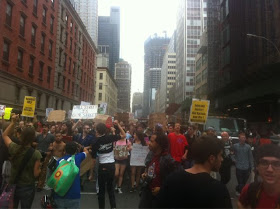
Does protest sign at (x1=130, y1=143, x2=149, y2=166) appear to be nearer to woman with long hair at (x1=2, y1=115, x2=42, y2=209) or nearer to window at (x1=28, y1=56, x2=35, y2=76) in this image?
woman with long hair at (x1=2, y1=115, x2=42, y2=209)

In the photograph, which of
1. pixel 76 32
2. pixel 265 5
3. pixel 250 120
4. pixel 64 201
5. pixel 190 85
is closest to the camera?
pixel 64 201

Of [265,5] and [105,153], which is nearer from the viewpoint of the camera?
[105,153]

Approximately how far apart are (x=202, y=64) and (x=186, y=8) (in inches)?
1606

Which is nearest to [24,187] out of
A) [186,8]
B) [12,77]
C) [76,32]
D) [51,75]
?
[12,77]

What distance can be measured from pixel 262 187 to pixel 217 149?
1.73 feet

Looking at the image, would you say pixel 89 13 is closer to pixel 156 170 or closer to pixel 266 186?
pixel 156 170

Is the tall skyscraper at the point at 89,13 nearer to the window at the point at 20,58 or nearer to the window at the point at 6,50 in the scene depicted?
the window at the point at 20,58

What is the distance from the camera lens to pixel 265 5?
85.3 feet

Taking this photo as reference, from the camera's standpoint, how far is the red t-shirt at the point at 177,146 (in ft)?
26.7

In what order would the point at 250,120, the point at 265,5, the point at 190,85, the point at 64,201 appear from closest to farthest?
the point at 64,201 < the point at 265,5 < the point at 250,120 < the point at 190,85

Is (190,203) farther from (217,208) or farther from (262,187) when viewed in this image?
(262,187)

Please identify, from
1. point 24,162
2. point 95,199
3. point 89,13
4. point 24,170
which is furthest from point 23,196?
point 89,13

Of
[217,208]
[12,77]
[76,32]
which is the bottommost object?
[217,208]

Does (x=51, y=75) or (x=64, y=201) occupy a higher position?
(x=51, y=75)
